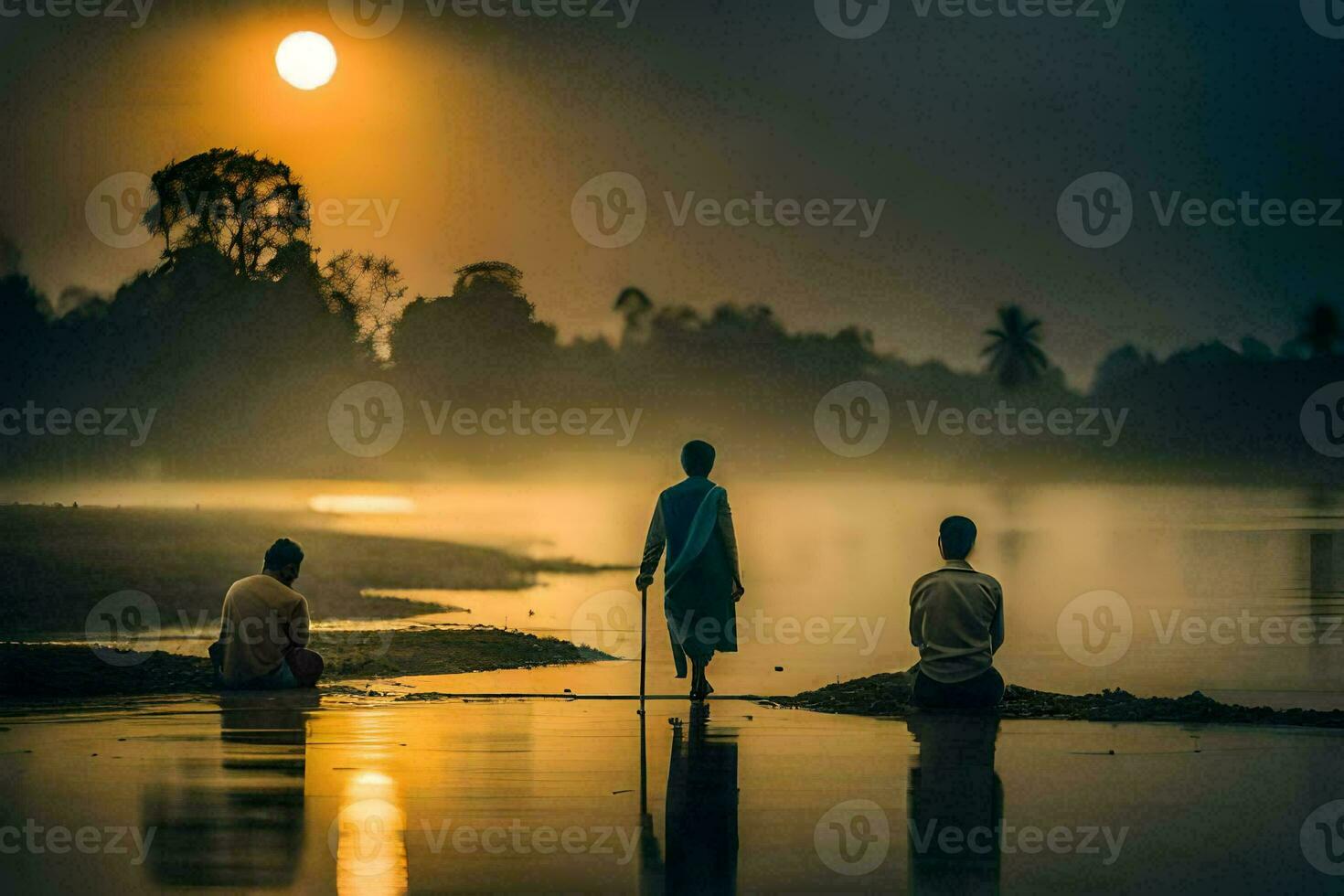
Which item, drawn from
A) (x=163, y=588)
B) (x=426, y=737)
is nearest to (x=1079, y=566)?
(x=163, y=588)

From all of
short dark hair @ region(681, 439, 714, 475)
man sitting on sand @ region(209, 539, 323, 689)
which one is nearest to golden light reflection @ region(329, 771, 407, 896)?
man sitting on sand @ region(209, 539, 323, 689)

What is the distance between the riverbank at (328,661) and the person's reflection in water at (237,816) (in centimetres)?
409

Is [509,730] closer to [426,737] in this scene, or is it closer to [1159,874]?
[426,737]

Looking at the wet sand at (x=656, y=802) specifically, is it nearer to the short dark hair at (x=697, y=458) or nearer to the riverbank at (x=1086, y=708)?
the riverbank at (x=1086, y=708)

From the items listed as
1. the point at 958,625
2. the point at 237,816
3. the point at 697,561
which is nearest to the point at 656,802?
the point at 237,816

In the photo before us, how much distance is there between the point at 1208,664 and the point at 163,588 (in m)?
26.2

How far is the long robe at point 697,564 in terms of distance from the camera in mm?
16719

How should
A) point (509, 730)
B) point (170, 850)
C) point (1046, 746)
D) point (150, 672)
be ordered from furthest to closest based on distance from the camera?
point (150, 672) → point (509, 730) → point (1046, 746) → point (170, 850)

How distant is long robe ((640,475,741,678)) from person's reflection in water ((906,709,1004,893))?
341 cm

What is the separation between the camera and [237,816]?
8961 millimetres

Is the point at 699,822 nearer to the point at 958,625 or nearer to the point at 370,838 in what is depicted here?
the point at 370,838

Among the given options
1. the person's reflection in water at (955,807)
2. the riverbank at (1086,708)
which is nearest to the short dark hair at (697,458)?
the riverbank at (1086,708)

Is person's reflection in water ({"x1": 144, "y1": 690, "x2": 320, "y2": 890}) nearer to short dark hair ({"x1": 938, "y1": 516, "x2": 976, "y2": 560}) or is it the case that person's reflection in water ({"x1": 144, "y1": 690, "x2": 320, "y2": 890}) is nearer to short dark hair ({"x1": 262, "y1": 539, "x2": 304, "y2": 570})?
short dark hair ({"x1": 262, "y1": 539, "x2": 304, "y2": 570})

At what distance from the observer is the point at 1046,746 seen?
12.1 meters
